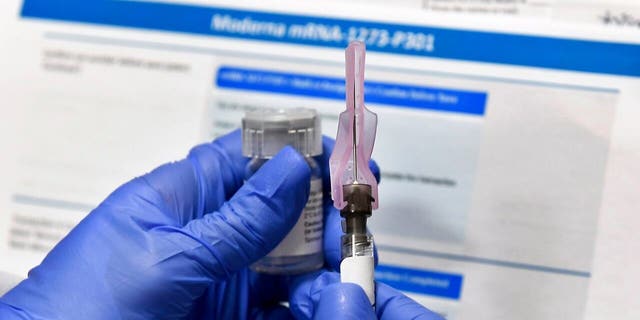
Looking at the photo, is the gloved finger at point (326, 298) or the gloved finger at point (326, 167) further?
the gloved finger at point (326, 167)

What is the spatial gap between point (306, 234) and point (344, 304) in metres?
0.08

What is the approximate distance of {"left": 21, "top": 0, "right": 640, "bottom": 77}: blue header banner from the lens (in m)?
0.69

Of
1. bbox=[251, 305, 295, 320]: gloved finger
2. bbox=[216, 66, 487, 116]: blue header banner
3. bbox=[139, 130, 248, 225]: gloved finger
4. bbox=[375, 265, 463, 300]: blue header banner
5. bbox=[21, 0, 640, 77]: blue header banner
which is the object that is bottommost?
bbox=[251, 305, 295, 320]: gloved finger

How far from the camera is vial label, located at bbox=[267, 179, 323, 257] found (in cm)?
57

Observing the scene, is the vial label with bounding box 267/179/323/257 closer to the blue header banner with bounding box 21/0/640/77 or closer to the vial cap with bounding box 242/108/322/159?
the vial cap with bounding box 242/108/322/159

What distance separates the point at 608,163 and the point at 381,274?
0.88 ft

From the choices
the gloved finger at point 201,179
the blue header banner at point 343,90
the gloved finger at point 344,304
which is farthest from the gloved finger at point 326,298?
the blue header banner at point 343,90

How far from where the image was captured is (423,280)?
0.72 metres

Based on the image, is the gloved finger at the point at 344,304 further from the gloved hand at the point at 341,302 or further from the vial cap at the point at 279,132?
the vial cap at the point at 279,132

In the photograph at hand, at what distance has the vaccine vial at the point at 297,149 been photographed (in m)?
0.57

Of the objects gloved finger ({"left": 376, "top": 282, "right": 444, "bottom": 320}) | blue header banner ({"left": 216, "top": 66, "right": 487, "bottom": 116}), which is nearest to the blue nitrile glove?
gloved finger ({"left": 376, "top": 282, "right": 444, "bottom": 320})

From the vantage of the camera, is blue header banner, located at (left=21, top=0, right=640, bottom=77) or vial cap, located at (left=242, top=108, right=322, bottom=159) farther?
blue header banner, located at (left=21, top=0, right=640, bottom=77)

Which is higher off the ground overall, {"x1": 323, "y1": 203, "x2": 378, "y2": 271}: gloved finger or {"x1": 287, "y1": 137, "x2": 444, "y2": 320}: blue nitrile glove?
{"x1": 323, "y1": 203, "x2": 378, "y2": 271}: gloved finger

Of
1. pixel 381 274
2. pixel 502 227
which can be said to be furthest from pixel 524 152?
pixel 381 274
